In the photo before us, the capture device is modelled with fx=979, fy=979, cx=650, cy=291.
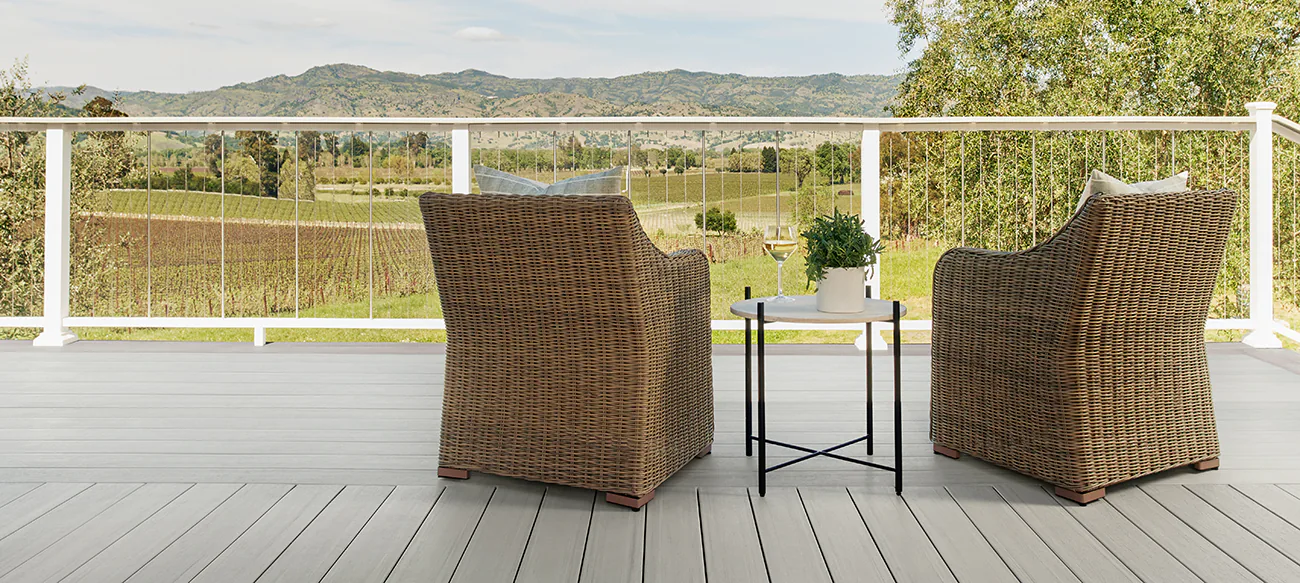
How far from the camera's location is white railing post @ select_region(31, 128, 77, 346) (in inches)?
165

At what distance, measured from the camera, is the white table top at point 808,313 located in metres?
2.21

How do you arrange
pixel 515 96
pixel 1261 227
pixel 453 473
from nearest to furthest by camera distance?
pixel 453 473
pixel 1261 227
pixel 515 96

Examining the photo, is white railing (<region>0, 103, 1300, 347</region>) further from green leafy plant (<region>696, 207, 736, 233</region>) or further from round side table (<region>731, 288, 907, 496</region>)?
round side table (<region>731, 288, 907, 496</region>)

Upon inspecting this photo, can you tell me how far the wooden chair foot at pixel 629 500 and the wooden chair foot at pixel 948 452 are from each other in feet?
2.78

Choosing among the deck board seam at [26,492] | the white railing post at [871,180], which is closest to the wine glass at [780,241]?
the white railing post at [871,180]

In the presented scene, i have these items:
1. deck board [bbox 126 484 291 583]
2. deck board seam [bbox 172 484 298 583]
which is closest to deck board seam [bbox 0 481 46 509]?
deck board [bbox 126 484 291 583]

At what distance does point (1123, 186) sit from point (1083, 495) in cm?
72

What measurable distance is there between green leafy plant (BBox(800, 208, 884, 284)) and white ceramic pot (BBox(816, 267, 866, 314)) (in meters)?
0.01

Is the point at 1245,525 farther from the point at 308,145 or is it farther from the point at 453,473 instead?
the point at 308,145

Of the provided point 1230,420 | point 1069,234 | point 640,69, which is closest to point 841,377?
point 1230,420

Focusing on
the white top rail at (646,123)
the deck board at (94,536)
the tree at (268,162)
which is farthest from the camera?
the tree at (268,162)

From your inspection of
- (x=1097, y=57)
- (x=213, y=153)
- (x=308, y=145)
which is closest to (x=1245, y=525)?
(x=308, y=145)

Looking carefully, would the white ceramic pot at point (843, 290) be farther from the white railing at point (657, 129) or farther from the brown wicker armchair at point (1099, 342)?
the white railing at point (657, 129)

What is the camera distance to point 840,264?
230 cm
